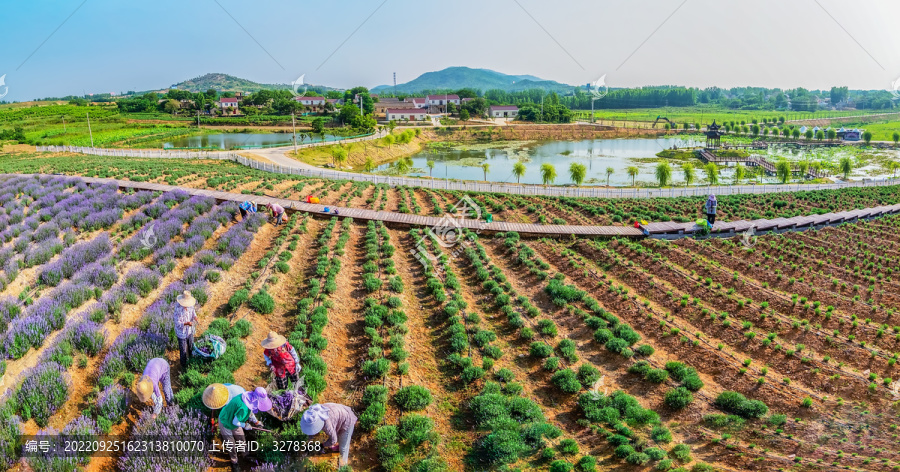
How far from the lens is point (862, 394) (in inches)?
419

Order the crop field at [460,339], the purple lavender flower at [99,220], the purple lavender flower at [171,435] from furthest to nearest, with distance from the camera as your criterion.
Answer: the purple lavender flower at [99,220] → the crop field at [460,339] → the purple lavender flower at [171,435]

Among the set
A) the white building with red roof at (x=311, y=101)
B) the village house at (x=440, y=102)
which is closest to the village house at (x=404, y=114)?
the village house at (x=440, y=102)

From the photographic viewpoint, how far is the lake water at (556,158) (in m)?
55.4

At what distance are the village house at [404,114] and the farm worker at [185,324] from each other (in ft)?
337

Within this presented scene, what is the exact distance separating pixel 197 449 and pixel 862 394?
12.8 m

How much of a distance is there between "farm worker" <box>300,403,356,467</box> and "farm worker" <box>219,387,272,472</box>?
2.52 feet

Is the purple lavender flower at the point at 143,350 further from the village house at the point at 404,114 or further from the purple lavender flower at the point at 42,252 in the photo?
the village house at the point at 404,114

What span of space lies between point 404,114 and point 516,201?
86.7m

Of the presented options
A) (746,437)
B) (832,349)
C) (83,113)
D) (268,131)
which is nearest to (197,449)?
(746,437)

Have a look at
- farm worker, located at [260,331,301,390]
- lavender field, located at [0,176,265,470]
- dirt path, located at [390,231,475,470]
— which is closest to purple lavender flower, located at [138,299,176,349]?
lavender field, located at [0,176,265,470]

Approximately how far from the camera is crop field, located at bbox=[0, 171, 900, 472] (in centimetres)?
794

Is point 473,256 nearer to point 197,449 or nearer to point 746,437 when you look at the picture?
point 746,437

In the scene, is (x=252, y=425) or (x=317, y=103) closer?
(x=252, y=425)

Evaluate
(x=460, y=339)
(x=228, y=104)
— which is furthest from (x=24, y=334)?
(x=228, y=104)
